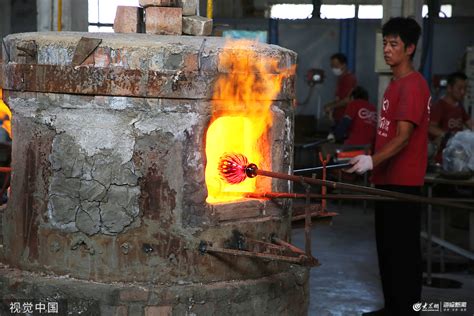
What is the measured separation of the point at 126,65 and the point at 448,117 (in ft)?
19.7

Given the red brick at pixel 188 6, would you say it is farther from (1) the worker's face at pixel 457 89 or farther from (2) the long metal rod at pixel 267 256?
(1) the worker's face at pixel 457 89

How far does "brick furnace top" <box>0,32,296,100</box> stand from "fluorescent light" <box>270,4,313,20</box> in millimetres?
12041

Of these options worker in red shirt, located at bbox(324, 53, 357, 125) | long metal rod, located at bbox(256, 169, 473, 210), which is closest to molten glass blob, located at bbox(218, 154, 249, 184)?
long metal rod, located at bbox(256, 169, 473, 210)

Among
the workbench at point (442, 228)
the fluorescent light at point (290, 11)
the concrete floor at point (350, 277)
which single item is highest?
the fluorescent light at point (290, 11)

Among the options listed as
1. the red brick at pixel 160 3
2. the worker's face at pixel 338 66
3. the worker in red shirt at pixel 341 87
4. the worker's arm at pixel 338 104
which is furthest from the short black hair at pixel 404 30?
the worker's face at pixel 338 66

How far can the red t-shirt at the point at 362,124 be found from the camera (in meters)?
10.6

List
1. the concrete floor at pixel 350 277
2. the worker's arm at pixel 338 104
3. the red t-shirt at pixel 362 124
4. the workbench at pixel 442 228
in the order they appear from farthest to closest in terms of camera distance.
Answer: the worker's arm at pixel 338 104, the red t-shirt at pixel 362 124, the workbench at pixel 442 228, the concrete floor at pixel 350 277

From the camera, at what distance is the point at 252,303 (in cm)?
450

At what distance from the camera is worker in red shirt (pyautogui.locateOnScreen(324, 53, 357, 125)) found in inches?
A: 500

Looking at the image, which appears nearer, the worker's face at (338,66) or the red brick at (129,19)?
the red brick at (129,19)

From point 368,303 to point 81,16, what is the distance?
4.08 metres

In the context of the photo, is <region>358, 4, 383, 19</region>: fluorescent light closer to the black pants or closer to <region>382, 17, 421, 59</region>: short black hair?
<region>382, 17, 421, 59</region>: short black hair

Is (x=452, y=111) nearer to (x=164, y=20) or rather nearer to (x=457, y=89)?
(x=457, y=89)

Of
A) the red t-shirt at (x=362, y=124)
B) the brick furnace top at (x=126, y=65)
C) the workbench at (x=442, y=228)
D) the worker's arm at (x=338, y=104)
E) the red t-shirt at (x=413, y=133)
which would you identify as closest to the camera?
the brick furnace top at (x=126, y=65)
